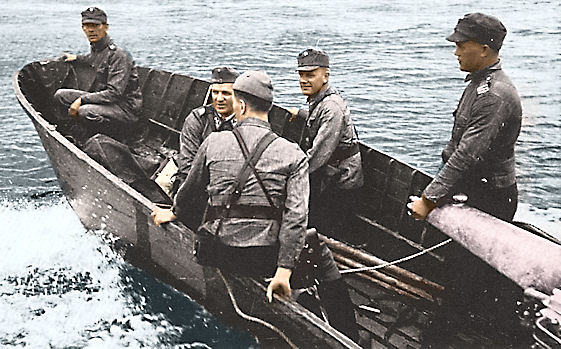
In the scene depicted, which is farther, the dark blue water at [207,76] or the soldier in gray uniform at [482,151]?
the dark blue water at [207,76]

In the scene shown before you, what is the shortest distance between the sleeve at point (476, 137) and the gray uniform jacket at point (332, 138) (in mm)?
1517

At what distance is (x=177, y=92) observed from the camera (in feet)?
34.3

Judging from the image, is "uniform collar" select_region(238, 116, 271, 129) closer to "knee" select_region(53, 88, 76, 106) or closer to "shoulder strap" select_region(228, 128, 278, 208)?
"shoulder strap" select_region(228, 128, 278, 208)

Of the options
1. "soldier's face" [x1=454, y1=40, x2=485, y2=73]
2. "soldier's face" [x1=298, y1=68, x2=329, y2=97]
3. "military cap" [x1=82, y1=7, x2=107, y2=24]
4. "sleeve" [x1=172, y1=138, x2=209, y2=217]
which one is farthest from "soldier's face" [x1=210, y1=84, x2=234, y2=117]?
"military cap" [x1=82, y1=7, x2=107, y2=24]

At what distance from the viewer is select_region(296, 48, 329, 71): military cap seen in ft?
20.5

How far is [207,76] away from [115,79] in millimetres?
11557

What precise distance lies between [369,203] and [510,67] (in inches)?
579

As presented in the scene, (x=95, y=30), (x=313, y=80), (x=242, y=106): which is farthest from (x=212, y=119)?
(x=95, y=30)

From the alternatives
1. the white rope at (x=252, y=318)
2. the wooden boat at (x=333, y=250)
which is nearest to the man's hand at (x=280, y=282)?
the wooden boat at (x=333, y=250)

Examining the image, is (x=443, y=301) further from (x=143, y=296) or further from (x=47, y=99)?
(x=47, y=99)

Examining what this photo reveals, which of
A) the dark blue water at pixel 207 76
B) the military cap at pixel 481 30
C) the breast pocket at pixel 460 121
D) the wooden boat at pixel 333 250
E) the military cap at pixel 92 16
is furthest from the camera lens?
the military cap at pixel 92 16

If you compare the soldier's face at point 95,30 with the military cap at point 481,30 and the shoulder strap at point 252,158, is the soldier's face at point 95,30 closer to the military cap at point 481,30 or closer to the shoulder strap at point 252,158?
the shoulder strap at point 252,158

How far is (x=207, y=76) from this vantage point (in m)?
20.1

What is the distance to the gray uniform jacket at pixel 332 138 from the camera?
6.37 m
